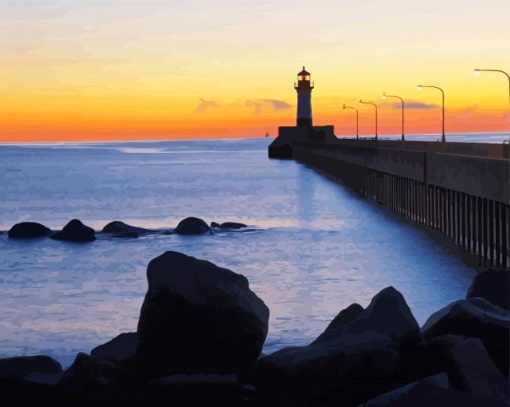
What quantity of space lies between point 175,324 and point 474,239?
16.8 metres

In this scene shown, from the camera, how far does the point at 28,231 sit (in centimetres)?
4166

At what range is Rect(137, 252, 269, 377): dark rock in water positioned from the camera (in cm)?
1327

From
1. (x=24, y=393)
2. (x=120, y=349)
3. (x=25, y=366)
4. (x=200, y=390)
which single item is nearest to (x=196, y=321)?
(x=200, y=390)

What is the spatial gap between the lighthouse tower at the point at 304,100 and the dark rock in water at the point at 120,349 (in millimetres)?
100634

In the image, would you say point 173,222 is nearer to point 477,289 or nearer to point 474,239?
point 474,239

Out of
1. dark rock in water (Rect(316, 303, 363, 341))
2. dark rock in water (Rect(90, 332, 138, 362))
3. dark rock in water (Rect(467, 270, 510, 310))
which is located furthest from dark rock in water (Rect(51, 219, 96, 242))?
dark rock in water (Rect(316, 303, 363, 341))

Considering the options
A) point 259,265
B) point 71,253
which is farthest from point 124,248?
point 259,265

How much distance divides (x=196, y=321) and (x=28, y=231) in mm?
29568

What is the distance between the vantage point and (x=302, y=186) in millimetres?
81875

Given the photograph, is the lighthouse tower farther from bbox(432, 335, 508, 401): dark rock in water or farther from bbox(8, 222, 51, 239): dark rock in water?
bbox(432, 335, 508, 401): dark rock in water

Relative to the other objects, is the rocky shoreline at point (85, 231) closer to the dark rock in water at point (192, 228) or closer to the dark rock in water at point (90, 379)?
the dark rock in water at point (192, 228)

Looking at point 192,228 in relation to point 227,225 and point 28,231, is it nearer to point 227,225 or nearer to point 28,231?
point 227,225

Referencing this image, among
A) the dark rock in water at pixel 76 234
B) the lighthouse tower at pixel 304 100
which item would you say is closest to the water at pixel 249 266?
the dark rock in water at pixel 76 234

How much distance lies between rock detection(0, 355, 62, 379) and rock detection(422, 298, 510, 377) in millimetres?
5212
